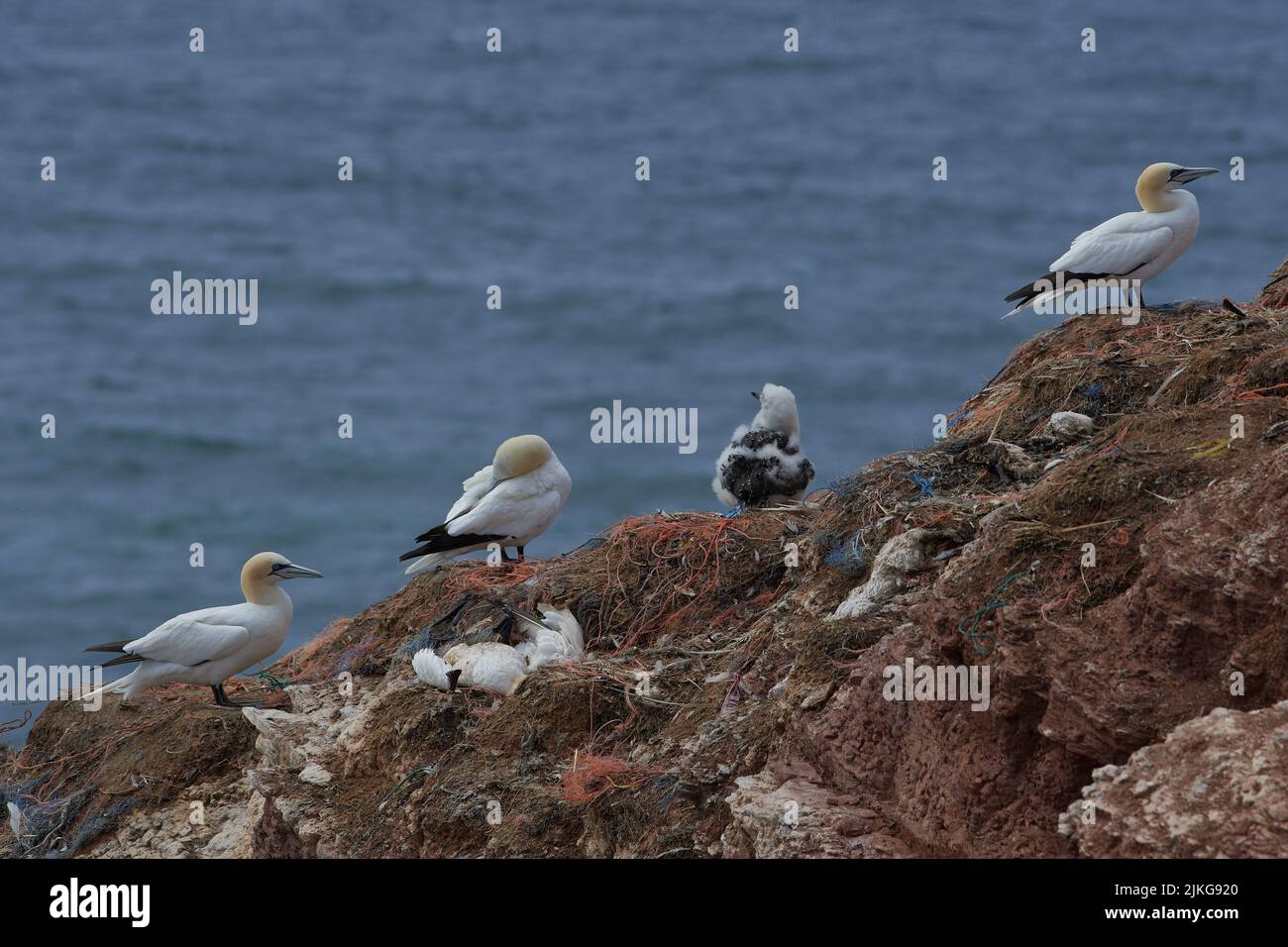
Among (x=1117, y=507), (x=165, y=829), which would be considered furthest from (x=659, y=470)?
(x=1117, y=507)

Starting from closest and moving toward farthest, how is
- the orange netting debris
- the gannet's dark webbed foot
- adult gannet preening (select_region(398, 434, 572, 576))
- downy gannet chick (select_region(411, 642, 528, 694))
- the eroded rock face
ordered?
the eroded rock face → the orange netting debris → downy gannet chick (select_region(411, 642, 528, 694)) → the gannet's dark webbed foot → adult gannet preening (select_region(398, 434, 572, 576))

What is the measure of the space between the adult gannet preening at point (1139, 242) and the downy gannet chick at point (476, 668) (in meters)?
5.14

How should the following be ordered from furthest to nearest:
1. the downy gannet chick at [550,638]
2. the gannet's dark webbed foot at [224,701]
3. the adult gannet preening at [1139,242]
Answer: the adult gannet preening at [1139,242] → the gannet's dark webbed foot at [224,701] → the downy gannet chick at [550,638]

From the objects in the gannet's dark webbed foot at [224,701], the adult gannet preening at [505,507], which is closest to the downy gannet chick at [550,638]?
the adult gannet preening at [505,507]

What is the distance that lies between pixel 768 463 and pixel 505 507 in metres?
1.96

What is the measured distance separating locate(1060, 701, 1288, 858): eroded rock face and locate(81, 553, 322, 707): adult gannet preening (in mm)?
6581

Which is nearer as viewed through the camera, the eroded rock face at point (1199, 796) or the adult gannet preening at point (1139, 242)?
the eroded rock face at point (1199, 796)

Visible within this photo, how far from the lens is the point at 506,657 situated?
9.07 metres

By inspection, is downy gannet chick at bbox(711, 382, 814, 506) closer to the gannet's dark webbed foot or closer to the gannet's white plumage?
the gannet's white plumage

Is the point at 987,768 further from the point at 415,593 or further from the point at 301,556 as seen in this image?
the point at 301,556

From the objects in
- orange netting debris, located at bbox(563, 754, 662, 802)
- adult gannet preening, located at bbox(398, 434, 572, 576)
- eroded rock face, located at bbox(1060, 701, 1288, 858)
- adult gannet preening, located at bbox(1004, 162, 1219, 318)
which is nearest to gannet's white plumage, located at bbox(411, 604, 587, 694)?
orange netting debris, located at bbox(563, 754, 662, 802)

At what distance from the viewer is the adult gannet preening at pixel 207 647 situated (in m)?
10.8

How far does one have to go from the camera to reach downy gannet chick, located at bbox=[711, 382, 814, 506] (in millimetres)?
11828

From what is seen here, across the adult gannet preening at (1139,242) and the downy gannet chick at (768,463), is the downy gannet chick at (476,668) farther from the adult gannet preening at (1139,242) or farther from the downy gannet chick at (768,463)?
the adult gannet preening at (1139,242)
